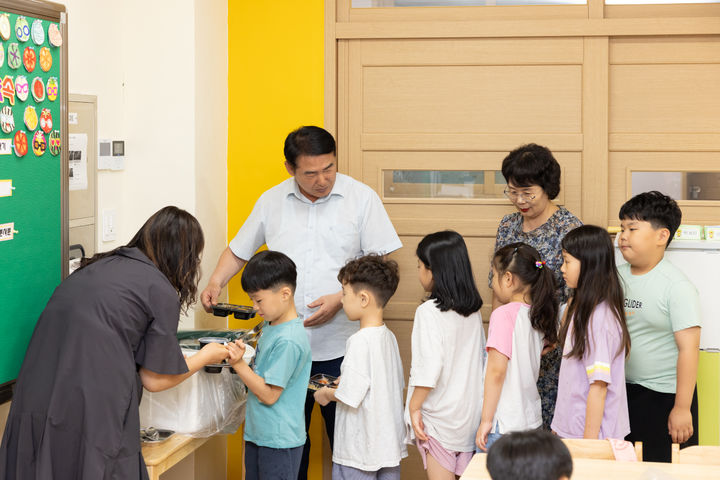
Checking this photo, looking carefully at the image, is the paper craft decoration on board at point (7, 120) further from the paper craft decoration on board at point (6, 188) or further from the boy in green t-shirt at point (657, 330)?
the boy in green t-shirt at point (657, 330)

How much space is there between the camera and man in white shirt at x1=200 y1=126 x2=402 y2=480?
275cm

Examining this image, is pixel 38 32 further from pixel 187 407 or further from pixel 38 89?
pixel 187 407

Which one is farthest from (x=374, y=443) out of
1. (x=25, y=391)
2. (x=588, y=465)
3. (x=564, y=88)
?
(x=564, y=88)

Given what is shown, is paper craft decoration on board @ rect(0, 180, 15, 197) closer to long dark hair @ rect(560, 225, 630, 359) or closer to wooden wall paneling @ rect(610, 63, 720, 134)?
long dark hair @ rect(560, 225, 630, 359)

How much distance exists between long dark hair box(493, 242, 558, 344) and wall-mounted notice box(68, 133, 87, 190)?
4.75 feet

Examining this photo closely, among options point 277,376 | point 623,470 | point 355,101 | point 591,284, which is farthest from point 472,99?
point 623,470

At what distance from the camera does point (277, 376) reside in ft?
7.23

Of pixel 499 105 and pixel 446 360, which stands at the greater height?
pixel 499 105

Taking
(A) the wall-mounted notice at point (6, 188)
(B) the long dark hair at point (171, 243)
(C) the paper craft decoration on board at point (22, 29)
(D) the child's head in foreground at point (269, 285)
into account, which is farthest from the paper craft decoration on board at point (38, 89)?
(D) the child's head in foreground at point (269, 285)

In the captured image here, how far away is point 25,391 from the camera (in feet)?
5.91

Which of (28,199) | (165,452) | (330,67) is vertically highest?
(330,67)

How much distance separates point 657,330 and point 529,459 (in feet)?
4.24

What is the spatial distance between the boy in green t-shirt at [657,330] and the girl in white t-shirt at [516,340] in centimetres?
27

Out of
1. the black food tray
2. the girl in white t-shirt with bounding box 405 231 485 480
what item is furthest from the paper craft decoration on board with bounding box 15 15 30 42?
the girl in white t-shirt with bounding box 405 231 485 480
